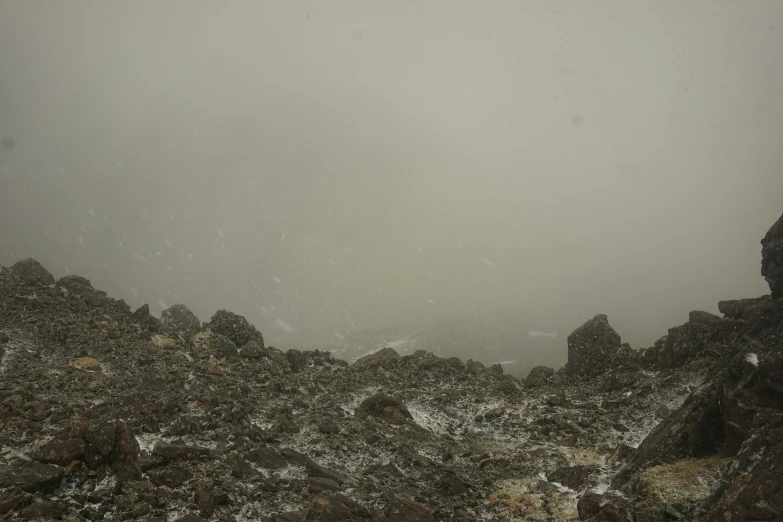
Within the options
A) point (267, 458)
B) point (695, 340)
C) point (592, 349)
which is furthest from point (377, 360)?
point (695, 340)

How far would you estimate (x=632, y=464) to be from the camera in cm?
1423

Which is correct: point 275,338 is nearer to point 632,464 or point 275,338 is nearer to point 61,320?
point 61,320

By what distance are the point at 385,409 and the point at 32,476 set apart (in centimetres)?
1346

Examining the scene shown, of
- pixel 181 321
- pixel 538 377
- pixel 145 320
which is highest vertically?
pixel 181 321

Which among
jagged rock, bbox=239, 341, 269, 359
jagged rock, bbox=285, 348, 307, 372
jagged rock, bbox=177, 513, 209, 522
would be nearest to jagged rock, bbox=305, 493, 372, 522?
jagged rock, bbox=177, 513, 209, 522

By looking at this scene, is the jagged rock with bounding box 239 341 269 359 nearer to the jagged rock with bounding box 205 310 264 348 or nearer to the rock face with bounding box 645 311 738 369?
the jagged rock with bounding box 205 310 264 348

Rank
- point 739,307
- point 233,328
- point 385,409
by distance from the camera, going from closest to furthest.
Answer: point 385,409
point 739,307
point 233,328

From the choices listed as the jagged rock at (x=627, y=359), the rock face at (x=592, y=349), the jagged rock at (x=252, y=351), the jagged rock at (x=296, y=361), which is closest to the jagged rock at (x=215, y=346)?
the jagged rock at (x=252, y=351)

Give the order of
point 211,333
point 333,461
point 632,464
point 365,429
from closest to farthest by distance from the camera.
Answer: point 632,464
point 333,461
point 365,429
point 211,333

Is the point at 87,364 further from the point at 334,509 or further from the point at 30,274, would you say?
the point at 334,509

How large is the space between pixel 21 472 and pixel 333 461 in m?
Answer: 8.62

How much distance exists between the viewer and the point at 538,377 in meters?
28.9

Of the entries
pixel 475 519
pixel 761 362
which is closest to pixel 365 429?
pixel 475 519

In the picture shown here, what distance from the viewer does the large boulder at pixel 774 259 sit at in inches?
609
